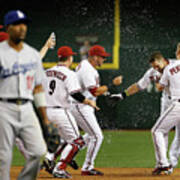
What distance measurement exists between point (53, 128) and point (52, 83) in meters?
2.35

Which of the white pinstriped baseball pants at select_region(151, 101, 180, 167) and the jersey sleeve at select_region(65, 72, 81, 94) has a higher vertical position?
the jersey sleeve at select_region(65, 72, 81, 94)

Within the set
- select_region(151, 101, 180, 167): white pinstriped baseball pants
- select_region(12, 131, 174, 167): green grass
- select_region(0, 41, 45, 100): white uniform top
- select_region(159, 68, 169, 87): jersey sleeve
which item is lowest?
select_region(12, 131, 174, 167): green grass

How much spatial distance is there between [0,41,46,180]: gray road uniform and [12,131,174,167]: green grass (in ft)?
13.2

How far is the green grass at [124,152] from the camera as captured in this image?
8.61m

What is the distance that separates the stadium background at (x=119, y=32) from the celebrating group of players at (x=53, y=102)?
22.2 ft

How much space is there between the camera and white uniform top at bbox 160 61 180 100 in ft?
23.2

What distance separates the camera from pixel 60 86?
6.80 meters

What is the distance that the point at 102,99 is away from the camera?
49.7ft

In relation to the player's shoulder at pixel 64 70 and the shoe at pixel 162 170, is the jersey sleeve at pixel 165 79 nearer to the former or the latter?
the shoe at pixel 162 170

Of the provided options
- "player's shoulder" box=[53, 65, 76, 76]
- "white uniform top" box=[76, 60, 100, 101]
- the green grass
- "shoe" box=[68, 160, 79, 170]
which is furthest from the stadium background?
"player's shoulder" box=[53, 65, 76, 76]

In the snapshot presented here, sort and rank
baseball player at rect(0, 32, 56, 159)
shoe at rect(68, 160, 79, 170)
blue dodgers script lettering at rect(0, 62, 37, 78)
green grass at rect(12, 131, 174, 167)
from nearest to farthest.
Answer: blue dodgers script lettering at rect(0, 62, 37, 78)
baseball player at rect(0, 32, 56, 159)
shoe at rect(68, 160, 79, 170)
green grass at rect(12, 131, 174, 167)

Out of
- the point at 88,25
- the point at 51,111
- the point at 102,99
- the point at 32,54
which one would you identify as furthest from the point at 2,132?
the point at 88,25

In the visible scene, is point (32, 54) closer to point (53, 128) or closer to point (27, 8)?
point (53, 128)

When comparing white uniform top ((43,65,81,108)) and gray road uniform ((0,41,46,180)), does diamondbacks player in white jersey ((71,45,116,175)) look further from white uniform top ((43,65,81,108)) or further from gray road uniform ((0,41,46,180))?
gray road uniform ((0,41,46,180))
